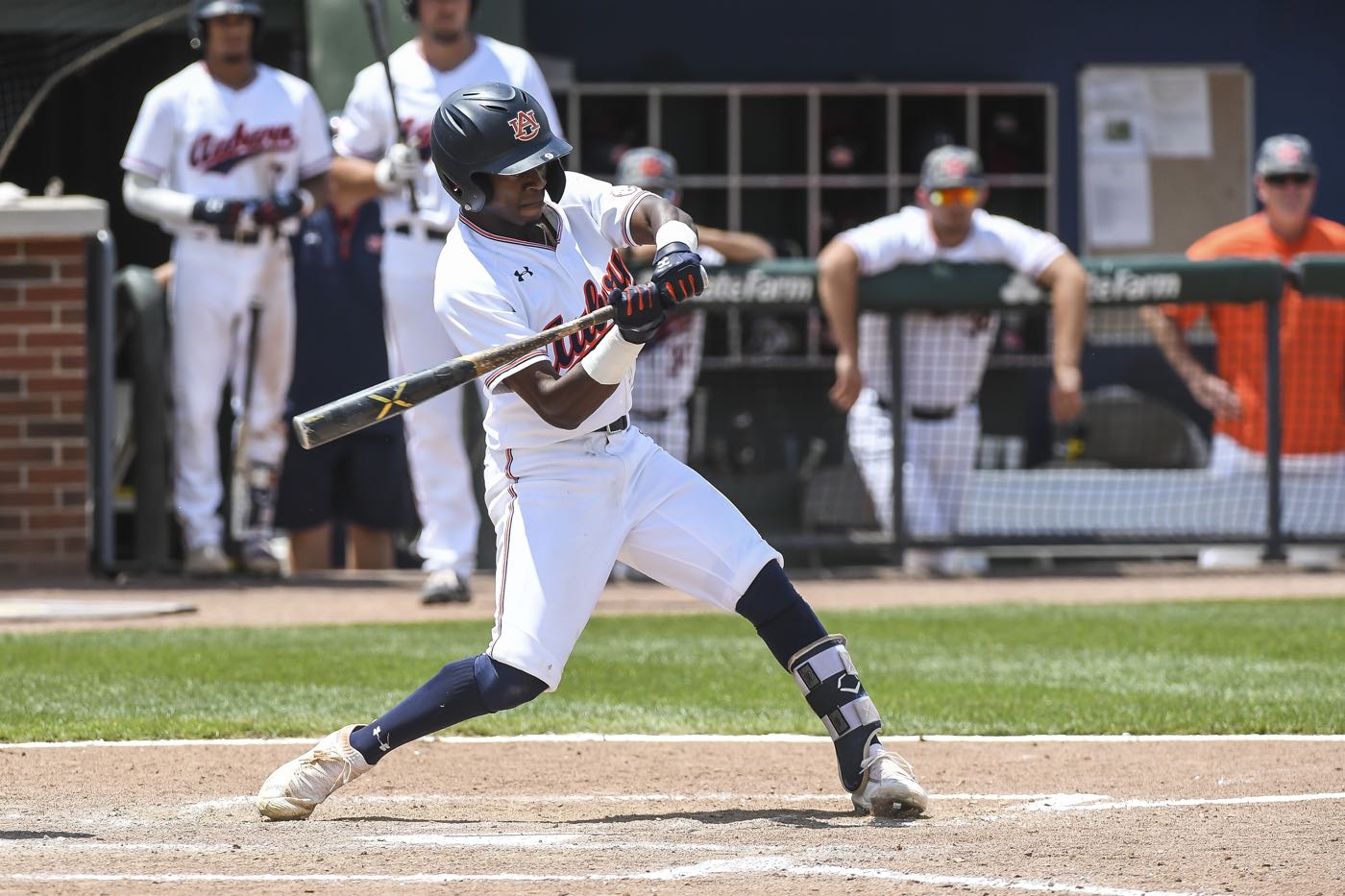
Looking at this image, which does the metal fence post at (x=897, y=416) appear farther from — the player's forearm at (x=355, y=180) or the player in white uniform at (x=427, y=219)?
the player's forearm at (x=355, y=180)

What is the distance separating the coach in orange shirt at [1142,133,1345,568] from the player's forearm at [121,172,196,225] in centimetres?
448

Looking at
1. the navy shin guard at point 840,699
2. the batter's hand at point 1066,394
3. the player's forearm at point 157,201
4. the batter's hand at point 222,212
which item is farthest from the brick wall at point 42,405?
the navy shin guard at point 840,699

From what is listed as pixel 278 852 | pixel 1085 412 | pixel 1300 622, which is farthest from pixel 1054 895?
pixel 1085 412

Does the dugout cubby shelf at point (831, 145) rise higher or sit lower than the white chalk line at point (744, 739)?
higher

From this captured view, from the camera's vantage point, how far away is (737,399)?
10.6 m

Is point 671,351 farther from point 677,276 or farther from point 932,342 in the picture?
point 677,276

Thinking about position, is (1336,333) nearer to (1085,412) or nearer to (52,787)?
(1085,412)

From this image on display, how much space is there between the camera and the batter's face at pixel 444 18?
8.42 m

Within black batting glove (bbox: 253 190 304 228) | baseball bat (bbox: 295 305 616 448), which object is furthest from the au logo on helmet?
black batting glove (bbox: 253 190 304 228)

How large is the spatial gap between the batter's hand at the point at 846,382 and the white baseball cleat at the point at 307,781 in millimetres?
4962

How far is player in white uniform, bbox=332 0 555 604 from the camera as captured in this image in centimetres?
838

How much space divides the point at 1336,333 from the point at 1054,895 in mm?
7064

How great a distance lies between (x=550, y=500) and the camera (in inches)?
188

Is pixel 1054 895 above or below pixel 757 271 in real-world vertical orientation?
below
